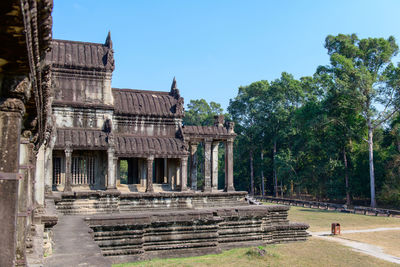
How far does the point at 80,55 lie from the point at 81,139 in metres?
4.19

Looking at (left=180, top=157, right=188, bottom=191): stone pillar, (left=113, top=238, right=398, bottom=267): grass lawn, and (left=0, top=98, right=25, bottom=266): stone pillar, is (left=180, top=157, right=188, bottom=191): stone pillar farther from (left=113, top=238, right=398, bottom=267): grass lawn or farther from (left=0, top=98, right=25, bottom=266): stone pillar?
(left=0, top=98, right=25, bottom=266): stone pillar

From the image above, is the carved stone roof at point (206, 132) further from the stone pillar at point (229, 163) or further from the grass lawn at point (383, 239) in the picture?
the grass lawn at point (383, 239)

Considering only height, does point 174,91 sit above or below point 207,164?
above

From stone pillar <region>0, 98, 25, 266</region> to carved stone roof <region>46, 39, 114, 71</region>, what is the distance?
13.6 meters

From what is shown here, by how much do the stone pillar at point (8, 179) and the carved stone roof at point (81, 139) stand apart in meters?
11.9

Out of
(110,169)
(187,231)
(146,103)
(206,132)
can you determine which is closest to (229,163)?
(206,132)

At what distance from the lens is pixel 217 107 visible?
191ft

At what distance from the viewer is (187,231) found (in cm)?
1093

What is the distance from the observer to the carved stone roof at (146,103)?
17.3m

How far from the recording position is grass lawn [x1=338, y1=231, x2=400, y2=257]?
482 inches

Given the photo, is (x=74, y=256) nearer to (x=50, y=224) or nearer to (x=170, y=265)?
(x=50, y=224)

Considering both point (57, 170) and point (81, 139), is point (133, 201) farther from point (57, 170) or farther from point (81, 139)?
point (57, 170)

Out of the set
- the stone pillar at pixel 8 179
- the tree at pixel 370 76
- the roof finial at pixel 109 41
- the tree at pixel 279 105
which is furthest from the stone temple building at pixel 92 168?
the tree at pixel 279 105

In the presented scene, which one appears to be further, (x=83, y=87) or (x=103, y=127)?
(x=83, y=87)
